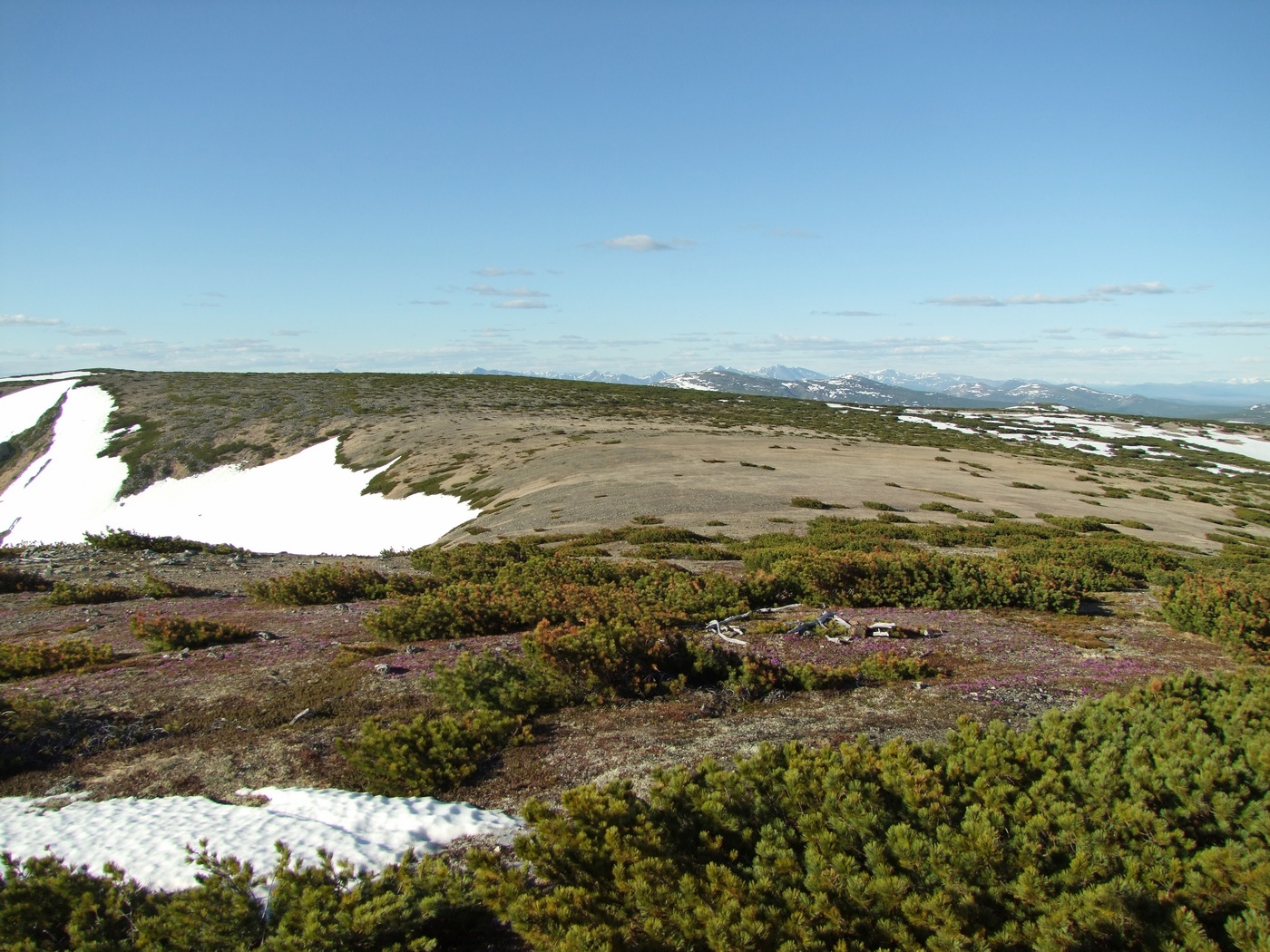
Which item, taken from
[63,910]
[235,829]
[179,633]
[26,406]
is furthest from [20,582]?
[26,406]

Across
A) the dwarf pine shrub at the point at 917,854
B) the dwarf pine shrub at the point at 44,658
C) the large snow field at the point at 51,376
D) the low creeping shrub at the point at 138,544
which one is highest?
the large snow field at the point at 51,376

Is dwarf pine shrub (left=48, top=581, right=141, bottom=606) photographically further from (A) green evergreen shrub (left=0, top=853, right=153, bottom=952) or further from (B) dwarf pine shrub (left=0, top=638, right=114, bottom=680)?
(A) green evergreen shrub (left=0, top=853, right=153, bottom=952)

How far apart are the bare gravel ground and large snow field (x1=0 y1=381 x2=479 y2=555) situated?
78.5 feet

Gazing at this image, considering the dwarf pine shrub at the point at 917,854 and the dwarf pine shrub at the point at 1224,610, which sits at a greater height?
the dwarf pine shrub at the point at 917,854

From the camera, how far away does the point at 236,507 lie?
51.4 meters

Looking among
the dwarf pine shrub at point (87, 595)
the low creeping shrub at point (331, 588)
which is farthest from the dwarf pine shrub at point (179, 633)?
the dwarf pine shrub at point (87, 595)

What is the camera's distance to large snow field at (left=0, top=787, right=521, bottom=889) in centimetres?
546

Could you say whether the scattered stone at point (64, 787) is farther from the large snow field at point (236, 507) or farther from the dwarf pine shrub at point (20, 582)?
the large snow field at point (236, 507)

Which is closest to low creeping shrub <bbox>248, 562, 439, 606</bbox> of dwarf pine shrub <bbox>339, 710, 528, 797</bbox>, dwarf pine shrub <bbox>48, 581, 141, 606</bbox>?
dwarf pine shrub <bbox>48, 581, 141, 606</bbox>

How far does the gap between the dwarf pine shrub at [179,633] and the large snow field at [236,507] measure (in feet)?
72.1

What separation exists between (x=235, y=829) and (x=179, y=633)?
7188 millimetres

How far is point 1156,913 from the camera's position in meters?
3.90

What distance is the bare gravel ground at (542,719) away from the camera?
7.19 meters

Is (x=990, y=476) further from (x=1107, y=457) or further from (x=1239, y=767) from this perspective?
(x=1239, y=767)
